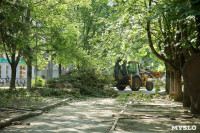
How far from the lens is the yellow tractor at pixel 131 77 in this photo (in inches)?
1005

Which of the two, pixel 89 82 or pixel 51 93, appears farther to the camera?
pixel 89 82

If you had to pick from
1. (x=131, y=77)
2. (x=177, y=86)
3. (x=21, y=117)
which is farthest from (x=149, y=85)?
(x=21, y=117)

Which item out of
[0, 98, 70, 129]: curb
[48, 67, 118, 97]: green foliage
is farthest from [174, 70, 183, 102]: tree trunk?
[0, 98, 70, 129]: curb

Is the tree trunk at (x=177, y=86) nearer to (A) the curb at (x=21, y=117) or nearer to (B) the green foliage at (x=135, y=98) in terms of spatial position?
(B) the green foliage at (x=135, y=98)

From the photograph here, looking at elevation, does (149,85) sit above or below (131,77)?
below

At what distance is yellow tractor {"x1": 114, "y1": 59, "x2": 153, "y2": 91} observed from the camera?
83.8 feet

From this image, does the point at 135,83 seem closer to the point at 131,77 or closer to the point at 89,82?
the point at 131,77

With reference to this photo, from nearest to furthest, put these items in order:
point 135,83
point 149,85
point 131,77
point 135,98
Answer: point 135,98, point 131,77, point 135,83, point 149,85

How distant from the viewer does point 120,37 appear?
1526 cm

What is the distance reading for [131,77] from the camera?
83.3ft

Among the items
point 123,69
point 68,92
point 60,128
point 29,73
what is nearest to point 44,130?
point 60,128

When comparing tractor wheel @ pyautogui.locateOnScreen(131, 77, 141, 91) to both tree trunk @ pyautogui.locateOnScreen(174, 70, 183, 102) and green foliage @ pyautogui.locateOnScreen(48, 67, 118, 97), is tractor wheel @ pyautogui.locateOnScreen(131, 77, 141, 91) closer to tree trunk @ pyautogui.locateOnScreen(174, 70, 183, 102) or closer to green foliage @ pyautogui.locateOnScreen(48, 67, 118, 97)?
green foliage @ pyautogui.locateOnScreen(48, 67, 118, 97)

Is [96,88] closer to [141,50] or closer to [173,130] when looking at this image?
[141,50]

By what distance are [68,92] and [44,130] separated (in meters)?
11.6
